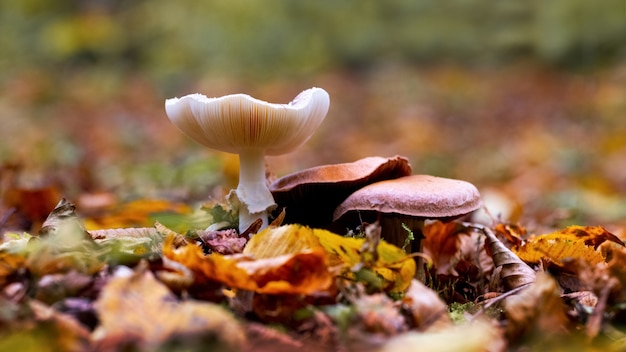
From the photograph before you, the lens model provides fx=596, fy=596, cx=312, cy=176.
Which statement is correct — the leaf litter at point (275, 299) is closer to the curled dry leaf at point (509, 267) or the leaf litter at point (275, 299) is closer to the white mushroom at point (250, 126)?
the curled dry leaf at point (509, 267)

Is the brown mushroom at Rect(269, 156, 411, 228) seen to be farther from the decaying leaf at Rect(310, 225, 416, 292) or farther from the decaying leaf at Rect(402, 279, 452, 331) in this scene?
the decaying leaf at Rect(402, 279, 452, 331)

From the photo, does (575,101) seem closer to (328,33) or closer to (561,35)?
(561,35)

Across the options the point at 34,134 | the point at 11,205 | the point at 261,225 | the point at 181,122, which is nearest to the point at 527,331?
the point at 261,225

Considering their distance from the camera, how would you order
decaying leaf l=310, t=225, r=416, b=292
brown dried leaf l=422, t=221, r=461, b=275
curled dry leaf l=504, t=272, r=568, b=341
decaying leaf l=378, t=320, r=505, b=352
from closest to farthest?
1. decaying leaf l=378, t=320, r=505, b=352
2. curled dry leaf l=504, t=272, r=568, b=341
3. decaying leaf l=310, t=225, r=416, b=292
4. brown dried leaf l=422, t=221, r=461, b=275

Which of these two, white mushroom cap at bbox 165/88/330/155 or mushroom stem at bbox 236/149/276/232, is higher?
white mushroom cap at bbox 165/88/330/155

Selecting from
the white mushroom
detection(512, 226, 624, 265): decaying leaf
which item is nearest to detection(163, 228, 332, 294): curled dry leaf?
the white mushroom

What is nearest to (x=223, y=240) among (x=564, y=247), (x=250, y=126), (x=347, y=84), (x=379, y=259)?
(x=250, y=126)

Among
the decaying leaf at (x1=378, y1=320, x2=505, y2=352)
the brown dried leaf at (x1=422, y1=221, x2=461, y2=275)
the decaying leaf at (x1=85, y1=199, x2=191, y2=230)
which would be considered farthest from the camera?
the decaying leaf at (x1=85, y1=199, x2=191, y2=230)

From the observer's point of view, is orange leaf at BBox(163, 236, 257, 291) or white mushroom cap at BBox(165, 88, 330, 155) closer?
orange leaf at BBox(163, 236, 257, 291)
